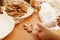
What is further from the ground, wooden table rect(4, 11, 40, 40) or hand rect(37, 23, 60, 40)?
hand rect(37, 23, 60, 40)

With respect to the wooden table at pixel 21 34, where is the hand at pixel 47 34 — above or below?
above

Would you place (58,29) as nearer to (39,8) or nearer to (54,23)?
(54,23)

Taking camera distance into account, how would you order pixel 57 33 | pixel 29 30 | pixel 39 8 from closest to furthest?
1. pixel 57 33
2. pixel 29 30
3. pixel 39 8

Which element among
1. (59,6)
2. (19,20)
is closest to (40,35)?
(19,20)

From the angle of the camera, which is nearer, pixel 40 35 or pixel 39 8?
pixel 40 35

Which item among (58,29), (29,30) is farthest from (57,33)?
(29,30)

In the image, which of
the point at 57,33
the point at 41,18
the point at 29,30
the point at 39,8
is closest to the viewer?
the point at 57,33

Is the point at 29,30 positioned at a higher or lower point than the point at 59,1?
lower
